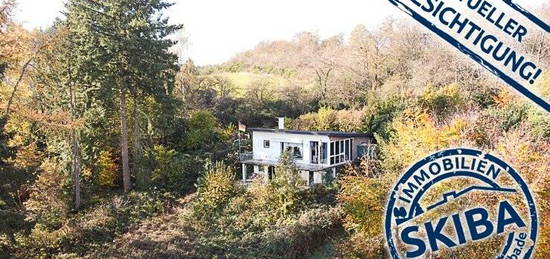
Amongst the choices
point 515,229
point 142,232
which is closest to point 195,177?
point 142,232

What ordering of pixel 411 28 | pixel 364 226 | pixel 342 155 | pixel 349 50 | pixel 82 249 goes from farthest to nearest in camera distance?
pixel 349 50 → pixel 411 28 → pixel 342 155 → pixel 82 249 → pixel 364 226

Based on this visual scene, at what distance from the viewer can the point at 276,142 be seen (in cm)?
2283

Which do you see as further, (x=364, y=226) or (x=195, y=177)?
(x=195, y=177)

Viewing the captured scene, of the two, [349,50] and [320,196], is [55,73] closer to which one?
[320,196]

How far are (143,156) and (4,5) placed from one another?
10499 mm

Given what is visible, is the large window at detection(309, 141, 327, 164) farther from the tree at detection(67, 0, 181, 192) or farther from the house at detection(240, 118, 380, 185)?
the tree at detection(67, 0, 181, 192)

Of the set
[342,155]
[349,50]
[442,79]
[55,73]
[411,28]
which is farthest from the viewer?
[349,50]

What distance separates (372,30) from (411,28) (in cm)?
271

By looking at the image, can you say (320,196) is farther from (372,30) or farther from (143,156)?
(372,30)

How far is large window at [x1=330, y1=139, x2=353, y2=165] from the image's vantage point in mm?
21922

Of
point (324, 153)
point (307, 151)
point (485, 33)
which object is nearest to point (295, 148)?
point (307, 151)

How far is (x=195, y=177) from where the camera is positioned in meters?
23.2

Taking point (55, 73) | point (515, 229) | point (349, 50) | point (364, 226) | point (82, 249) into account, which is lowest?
point (82, 249)

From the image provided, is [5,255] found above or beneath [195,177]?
beneath
